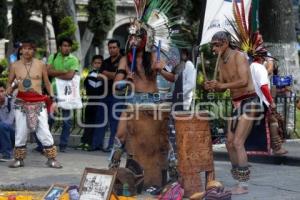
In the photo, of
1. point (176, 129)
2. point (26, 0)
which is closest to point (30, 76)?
point (176, 129)

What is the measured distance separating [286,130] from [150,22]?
19.4 feet

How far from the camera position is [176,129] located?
333 inches

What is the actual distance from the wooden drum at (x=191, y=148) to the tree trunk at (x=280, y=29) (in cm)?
657

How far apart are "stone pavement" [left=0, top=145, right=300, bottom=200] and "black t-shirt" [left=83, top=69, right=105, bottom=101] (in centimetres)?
108

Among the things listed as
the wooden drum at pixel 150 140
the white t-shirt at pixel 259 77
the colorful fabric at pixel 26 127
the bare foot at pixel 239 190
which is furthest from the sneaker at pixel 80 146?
the bare foot at pixel 239 190

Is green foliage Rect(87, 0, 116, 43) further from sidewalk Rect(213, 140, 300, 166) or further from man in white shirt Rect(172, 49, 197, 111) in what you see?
sidewalk Rect(213, 140, 300, 166)

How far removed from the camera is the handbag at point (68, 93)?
41.4 ft

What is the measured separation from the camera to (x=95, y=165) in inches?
444

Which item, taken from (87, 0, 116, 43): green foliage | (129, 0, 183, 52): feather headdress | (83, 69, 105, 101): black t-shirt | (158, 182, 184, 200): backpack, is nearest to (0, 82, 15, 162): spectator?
(83, 69, 105, 101): black t-shirt

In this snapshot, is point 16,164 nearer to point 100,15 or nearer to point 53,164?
point 53,164

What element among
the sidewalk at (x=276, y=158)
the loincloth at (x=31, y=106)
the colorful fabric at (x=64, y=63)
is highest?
the colorful fabric at (x=64, y=63)

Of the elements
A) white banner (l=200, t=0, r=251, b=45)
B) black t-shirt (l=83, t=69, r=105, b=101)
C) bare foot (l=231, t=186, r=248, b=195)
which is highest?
white banner (l=200, t=0, r=251, b=45)

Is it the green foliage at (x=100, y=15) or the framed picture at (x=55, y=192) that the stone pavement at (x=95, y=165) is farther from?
the green foliage at (x=100, y=15)

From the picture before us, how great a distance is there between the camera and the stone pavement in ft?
29.0
